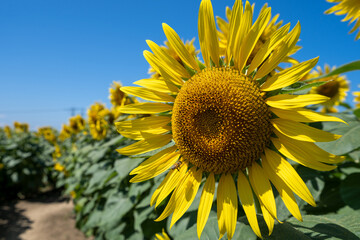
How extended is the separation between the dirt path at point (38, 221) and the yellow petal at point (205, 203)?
630 cm

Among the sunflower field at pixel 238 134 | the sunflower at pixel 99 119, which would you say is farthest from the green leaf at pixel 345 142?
the sunflower at pixel 99 119

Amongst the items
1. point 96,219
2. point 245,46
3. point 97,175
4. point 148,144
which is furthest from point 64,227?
point 245,46

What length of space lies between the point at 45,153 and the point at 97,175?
9004 mm

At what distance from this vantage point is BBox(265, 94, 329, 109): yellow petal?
38.1 inches

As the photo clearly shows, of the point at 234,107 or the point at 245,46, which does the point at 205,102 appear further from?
the point at 245,46

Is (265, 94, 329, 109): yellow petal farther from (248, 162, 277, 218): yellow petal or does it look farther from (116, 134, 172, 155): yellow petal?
(116, 134, 172, 155): yellow petal

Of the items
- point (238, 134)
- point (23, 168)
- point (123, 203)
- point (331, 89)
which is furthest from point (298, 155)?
point (23, 168)

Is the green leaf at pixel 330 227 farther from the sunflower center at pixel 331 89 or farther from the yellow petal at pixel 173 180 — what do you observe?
the sunflower center at pixel 331 89

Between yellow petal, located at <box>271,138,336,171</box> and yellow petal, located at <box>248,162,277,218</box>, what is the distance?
14 cm

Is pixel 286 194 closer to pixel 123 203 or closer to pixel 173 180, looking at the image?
pixel 173 180

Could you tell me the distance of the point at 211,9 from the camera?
115 cm

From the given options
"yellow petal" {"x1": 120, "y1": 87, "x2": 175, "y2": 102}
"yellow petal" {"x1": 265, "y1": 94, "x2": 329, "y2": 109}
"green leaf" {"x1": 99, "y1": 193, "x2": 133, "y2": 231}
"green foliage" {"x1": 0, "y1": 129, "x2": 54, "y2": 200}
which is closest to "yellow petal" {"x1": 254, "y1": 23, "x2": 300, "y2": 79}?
"yellow petal" {"x1": 265, "y1": 94, "x2": 329, "y2": 109}

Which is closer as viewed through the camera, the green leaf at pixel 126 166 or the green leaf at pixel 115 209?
the green leaf at pixel 126 166

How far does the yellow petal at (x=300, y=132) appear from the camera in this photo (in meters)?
0.96
